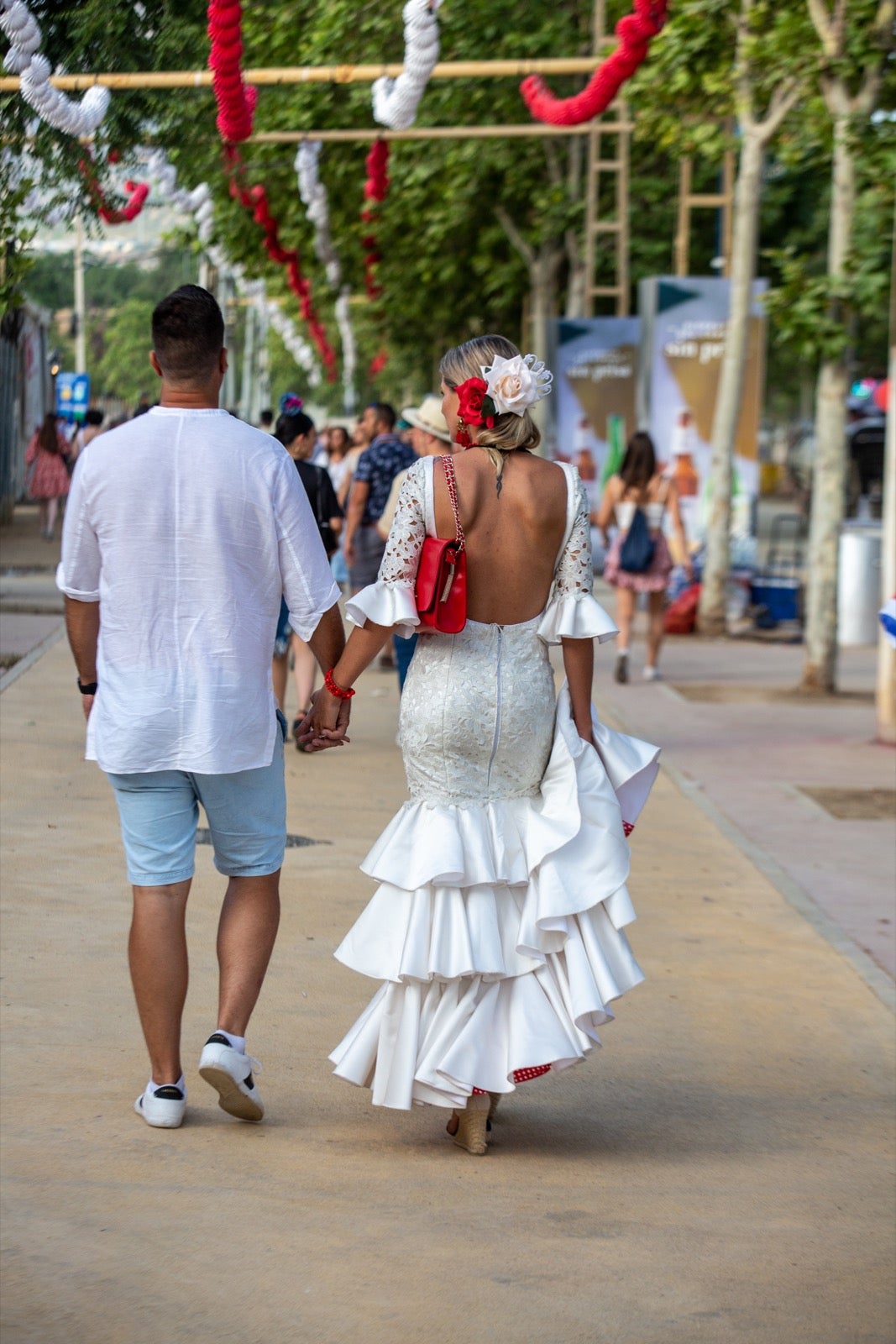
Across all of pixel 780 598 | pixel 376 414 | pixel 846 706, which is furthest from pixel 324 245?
pixel 846 706

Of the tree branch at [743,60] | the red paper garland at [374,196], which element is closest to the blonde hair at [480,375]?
the tree branch at [743,60]

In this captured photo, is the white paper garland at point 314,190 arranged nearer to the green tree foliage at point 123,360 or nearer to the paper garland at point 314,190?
the paper garland at point 314,190

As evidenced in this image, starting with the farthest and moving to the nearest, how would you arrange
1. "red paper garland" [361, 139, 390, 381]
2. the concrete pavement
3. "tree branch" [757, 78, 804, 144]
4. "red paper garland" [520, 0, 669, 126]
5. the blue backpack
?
"red paper garland" [361, 139, 390, 381]
"tree branch" [757, 78, 804, 144]
the blue backpack
"red paper garland" [520, 0, 669, 126]
the concrete pavement

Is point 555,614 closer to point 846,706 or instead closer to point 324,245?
point 846,706

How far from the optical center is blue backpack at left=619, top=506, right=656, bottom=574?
14398 millimetres

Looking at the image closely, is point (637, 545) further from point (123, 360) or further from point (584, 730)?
point (123, 360)

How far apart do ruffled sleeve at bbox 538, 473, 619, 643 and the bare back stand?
1.5 inches

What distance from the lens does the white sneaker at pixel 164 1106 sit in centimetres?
452

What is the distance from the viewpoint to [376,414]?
46.3 ft

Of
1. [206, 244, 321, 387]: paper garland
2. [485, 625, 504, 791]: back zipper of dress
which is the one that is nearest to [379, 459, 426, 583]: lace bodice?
[485, 625, 504, 791]: back zipper of dress

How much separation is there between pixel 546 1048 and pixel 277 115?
64.2ft

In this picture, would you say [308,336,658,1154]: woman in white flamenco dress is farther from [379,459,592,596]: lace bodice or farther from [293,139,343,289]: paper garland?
[293,139,343,289]: paper garland

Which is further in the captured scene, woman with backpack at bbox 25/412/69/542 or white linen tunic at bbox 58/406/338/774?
woman with backpack at bbox 25/412/69/542

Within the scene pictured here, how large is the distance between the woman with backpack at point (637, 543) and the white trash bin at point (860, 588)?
14.9 feet
